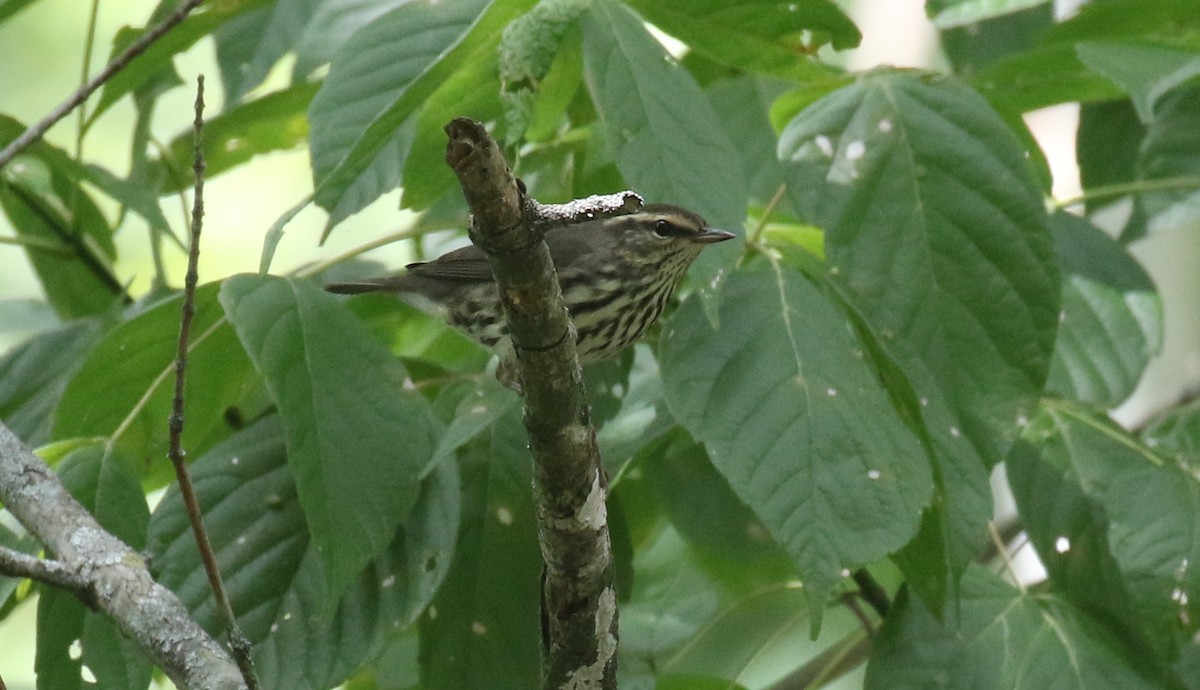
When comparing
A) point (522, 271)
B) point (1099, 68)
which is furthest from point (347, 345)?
point (1099, 68)

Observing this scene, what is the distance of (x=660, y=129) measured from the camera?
2.38 metres

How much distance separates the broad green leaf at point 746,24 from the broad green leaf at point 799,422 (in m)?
0.52

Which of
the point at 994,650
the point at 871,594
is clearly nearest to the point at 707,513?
the point at 871,594

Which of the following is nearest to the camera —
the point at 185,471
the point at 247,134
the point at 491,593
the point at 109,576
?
the point at 185,471

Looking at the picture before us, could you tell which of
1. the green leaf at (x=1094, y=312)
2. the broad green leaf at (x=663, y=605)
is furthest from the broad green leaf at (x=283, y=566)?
the green leaf at (x=1094, y=312)

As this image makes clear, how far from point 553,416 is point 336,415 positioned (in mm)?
660

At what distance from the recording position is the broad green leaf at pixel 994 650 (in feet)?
8.34

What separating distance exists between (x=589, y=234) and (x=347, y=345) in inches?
39.2

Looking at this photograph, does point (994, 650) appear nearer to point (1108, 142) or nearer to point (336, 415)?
point (336, 415)

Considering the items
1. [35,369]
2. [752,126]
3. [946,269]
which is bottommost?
[35,369]

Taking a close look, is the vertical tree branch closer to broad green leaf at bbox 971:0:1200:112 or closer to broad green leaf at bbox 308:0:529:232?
broad green leaf at bbox 308:0:529:232

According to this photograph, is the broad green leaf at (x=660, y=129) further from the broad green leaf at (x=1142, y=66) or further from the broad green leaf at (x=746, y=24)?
the broad green leaf at (x=1142, y=66)

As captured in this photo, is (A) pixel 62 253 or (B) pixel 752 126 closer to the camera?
(B) pixel 752 126

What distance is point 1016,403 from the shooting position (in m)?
2.48
